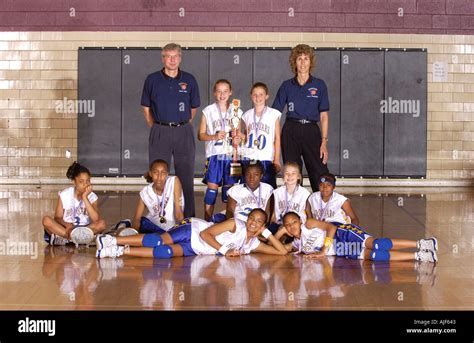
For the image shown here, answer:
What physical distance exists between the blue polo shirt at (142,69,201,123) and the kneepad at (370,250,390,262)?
9.67ft

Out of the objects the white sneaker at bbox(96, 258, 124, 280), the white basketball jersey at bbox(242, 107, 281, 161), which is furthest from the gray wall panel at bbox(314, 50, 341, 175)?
→ the white sneaker at bbox(96, 258, 124, 280)

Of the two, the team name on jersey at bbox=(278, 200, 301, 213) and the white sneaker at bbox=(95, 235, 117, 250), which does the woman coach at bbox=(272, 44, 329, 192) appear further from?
the white sneaker at bbox=(95, 235, 117, 250)

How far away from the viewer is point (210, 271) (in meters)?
7.88

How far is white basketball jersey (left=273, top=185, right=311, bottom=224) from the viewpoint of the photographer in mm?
9312

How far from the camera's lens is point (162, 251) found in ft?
27.9

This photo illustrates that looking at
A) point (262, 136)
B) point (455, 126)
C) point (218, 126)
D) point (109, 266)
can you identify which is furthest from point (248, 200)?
point (455, 126)

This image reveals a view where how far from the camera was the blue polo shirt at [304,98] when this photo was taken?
10156 mm

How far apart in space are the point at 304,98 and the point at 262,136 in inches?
26.3

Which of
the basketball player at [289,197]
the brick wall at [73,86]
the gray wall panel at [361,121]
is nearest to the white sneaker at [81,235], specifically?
the basketball player at [289,197]

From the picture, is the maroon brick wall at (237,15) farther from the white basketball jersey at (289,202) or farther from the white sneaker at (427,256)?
the white sneaker at (427,256)

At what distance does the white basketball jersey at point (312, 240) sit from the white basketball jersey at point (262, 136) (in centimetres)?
154

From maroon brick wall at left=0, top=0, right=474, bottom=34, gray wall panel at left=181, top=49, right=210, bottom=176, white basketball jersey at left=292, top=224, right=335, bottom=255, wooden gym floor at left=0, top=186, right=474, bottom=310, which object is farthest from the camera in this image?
gray wall panel at left=181, top=49, right=210, bottom=176
